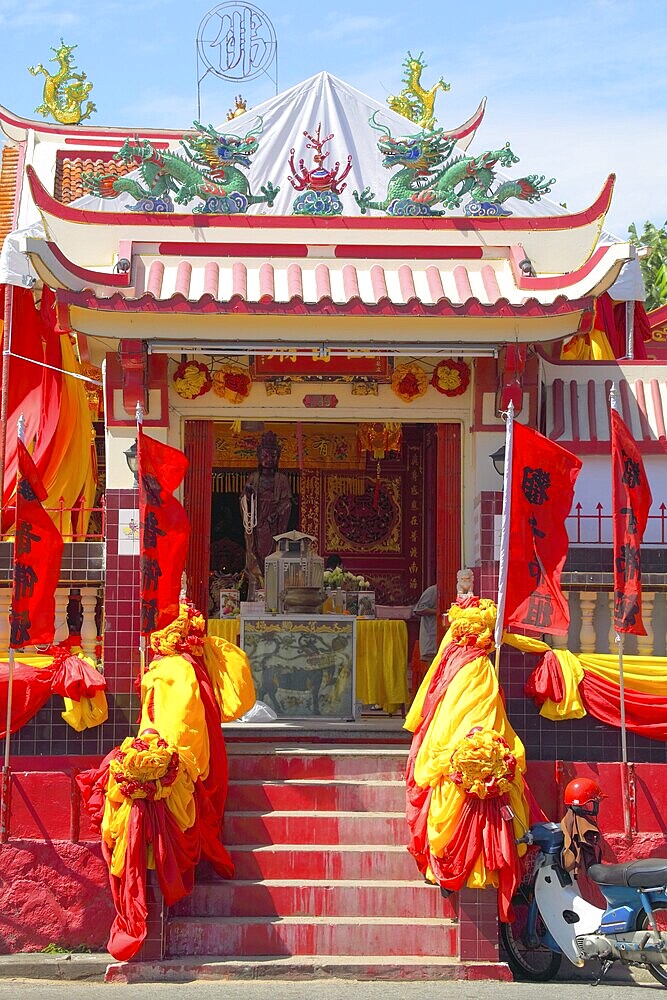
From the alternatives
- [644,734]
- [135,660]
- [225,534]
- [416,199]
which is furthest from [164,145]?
[644,734]

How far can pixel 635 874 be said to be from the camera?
24.3ft

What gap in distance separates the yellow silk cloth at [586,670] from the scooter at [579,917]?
33.8 inches

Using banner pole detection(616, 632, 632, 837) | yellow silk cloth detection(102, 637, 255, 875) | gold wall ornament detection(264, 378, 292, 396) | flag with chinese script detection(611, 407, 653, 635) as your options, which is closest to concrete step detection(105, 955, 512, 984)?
yellow silk cloth detection(102, 637, 255, 875)

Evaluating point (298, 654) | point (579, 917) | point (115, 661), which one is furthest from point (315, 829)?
point (298, 654)

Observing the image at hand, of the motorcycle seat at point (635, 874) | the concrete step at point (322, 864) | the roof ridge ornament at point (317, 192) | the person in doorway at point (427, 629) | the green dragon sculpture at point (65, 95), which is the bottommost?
the concrete step at point (322, 864)

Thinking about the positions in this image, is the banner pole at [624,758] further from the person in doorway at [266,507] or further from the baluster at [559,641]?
the person in doorway at [266,507]

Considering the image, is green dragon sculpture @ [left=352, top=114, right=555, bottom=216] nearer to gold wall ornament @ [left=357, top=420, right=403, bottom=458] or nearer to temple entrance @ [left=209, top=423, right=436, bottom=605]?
gold wall ornament @ [left=357, top=420, right=403, bottom=458]

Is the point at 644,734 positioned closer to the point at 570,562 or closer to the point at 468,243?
the point at 570,562

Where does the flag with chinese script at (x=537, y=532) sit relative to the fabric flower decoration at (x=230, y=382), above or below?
below

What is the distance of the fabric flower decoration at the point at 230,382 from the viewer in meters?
9.91

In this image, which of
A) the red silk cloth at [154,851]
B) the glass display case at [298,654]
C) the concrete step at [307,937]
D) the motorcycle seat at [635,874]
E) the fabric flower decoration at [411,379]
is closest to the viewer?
the motorcycle seat at [635,874]

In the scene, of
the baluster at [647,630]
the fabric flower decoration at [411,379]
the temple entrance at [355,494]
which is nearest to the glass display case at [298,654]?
the fabric flower decoration at [411,379]

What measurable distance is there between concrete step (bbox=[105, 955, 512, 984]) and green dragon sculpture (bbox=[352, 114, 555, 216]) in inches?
204

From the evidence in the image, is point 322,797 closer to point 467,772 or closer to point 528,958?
point 467,772
